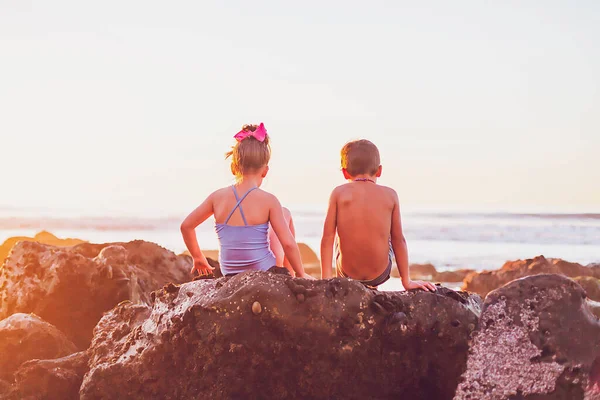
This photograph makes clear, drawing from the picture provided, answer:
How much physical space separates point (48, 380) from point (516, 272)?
7.19 meters

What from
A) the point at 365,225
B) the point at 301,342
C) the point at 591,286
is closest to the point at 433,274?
the point at 591,286

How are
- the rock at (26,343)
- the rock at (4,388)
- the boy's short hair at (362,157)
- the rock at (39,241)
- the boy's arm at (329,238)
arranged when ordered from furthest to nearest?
1. the rock at (39,241)
2. the rock at (26,343)
3. the boy's short hair at (362,157)
4. the boy's arm at (329,238)
5. the rock at (4,388)

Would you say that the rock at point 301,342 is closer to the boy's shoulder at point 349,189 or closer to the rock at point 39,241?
the boy's shoulder at point 349,189

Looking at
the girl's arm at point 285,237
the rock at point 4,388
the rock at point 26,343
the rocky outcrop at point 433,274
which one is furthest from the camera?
the rocky outcrop at point 433,274

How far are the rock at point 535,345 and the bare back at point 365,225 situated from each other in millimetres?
1255

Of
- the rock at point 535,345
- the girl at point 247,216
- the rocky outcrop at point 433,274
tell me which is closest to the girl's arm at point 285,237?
the girl at point 247,216

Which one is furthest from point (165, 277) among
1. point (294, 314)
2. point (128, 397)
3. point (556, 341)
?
point (556, 341)

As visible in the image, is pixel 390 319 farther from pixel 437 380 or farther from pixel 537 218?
pixel 537 218

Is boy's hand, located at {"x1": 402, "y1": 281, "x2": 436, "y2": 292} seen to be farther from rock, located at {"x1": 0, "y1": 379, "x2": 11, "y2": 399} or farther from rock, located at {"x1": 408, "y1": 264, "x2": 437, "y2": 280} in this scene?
rock, located at {"x1": 408, "y1": 264, "x2": 437, "y2": 280}

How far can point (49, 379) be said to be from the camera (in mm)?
5422

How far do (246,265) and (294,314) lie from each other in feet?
3.70

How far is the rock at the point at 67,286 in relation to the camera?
23.4 feet

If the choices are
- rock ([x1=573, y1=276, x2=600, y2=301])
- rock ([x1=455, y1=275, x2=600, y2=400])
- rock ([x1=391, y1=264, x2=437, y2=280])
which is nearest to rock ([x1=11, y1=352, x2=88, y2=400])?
rock ([x1=455, y1=275, x2=600, y2=400])

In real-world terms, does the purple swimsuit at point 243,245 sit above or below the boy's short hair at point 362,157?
below
